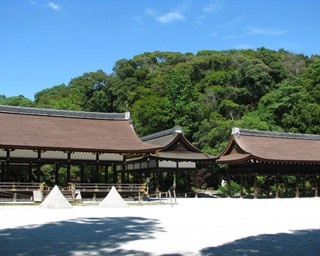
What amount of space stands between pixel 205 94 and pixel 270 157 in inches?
1116

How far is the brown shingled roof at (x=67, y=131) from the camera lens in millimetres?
24031

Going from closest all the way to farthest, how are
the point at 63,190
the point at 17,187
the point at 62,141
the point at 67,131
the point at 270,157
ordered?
1. the point at 17,187
2. the point at 63,190
3. the point at 62,141
4. the point at 67,131
5. the point at 270,157

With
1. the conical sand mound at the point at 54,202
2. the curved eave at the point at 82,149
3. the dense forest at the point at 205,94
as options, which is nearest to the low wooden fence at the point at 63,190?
the curved eave at the point at 82,149

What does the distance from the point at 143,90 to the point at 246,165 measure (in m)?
31.2

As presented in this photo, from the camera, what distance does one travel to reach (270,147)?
107ft

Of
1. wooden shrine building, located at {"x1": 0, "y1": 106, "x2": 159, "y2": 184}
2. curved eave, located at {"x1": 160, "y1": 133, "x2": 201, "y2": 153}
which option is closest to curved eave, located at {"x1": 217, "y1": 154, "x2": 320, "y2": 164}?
curved eave, located at {"x1": 160, "y1": 133, "x2": 201, "y2": 153}

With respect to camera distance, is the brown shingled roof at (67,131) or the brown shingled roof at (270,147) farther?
the brown shingled roof at (270,147)

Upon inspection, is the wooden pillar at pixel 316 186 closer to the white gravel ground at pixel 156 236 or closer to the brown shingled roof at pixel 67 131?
the brown shingled roof at pixel 67 131

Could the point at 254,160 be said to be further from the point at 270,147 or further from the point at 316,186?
the point at 316,186

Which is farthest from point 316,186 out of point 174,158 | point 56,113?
point 56,113

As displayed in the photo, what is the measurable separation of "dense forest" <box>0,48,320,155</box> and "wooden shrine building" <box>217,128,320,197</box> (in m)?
7.16

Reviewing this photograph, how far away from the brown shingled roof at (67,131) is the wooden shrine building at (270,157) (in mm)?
8770

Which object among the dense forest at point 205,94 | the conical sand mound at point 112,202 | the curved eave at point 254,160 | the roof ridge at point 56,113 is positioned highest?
the dense forest at point 205,94

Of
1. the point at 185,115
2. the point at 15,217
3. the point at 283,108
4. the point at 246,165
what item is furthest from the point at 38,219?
the point at 283,108
